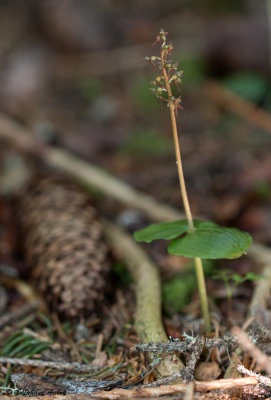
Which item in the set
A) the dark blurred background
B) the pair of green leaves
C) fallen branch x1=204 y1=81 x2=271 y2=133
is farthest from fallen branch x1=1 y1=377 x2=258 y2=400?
fallen branch x1=204 y1=81 x2=271 y2=133

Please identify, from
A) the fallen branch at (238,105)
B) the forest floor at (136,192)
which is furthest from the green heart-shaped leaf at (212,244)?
the fallen branch at (238,105)

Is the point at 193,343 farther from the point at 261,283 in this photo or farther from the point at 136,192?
the point at 136,192

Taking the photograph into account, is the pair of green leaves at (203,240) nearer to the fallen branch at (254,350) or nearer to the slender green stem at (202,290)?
the slender green stem at (202,290)

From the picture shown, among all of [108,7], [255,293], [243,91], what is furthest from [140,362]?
[108,7]

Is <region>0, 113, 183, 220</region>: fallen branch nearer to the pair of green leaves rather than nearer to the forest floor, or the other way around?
the forest floor

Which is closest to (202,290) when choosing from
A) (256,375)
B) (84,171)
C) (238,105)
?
(256,375)
